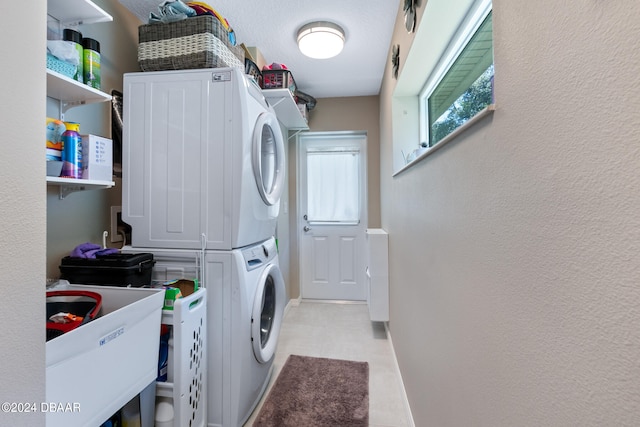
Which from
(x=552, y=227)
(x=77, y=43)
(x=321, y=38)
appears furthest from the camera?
(x=321, y=38)

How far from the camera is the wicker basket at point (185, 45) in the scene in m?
1.43

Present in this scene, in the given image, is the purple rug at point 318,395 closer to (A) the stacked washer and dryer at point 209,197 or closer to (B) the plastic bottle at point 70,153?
(A) the stacked washer and dryer at point 209,197

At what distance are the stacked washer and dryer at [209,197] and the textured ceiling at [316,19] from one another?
26.6 inches

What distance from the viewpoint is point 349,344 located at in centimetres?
238

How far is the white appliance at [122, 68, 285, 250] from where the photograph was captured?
1.39m

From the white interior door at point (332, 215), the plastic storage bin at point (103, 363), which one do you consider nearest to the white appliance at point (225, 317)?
the plastic storage bin at point (103, 363)

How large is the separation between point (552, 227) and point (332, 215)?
9.94ft

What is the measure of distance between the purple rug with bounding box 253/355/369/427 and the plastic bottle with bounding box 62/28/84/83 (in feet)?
6.08

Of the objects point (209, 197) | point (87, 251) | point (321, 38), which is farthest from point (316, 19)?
point (87, 251)

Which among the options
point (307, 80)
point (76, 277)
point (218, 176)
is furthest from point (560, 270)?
point (307, 80)

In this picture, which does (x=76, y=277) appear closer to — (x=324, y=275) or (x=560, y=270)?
(x=560, y=270)

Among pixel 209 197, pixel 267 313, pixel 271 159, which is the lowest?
Answer: pixel 267 313

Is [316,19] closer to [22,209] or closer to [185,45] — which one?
[185,45]

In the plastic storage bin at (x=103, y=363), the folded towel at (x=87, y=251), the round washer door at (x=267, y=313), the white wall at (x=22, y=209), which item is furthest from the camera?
the round washer door at (x=267, y=313)
